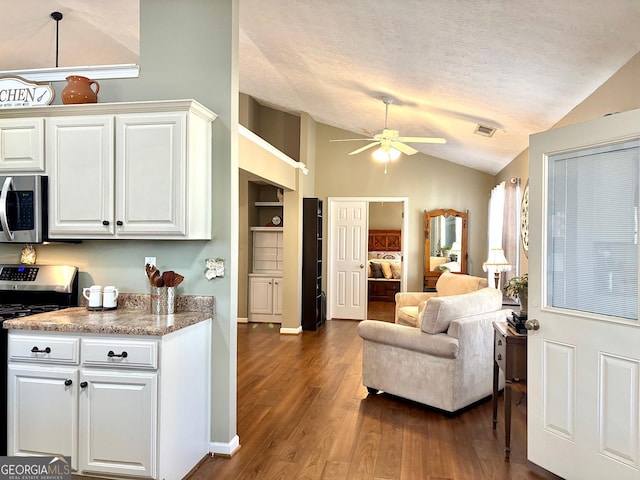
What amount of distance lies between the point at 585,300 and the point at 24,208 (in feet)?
10.8

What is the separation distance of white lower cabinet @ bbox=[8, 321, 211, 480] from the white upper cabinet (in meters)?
0.67

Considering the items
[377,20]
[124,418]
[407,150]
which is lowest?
[124,418]

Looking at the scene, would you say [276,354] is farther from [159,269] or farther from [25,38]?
[25,38]

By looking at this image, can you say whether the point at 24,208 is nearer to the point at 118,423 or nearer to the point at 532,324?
the point at 118,423

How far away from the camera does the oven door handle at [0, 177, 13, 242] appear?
284 cm

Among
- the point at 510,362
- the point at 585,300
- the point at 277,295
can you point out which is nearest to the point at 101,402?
the point at 510,362

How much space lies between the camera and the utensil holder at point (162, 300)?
289 centimetres

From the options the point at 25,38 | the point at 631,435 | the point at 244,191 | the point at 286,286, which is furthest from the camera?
the point at 244,191

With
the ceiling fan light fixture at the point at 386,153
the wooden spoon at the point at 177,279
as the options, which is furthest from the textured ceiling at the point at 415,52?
the wooden spoon at the point at 177,279

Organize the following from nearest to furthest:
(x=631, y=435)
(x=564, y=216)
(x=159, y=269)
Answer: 1. (x=631, y=435)
2. (x=564, y=216)
3. (x=159, y=269)

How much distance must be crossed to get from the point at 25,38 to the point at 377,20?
14.1 feet

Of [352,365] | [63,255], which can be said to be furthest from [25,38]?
[352,365]

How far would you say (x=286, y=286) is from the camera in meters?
7.20

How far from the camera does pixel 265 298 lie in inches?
308
